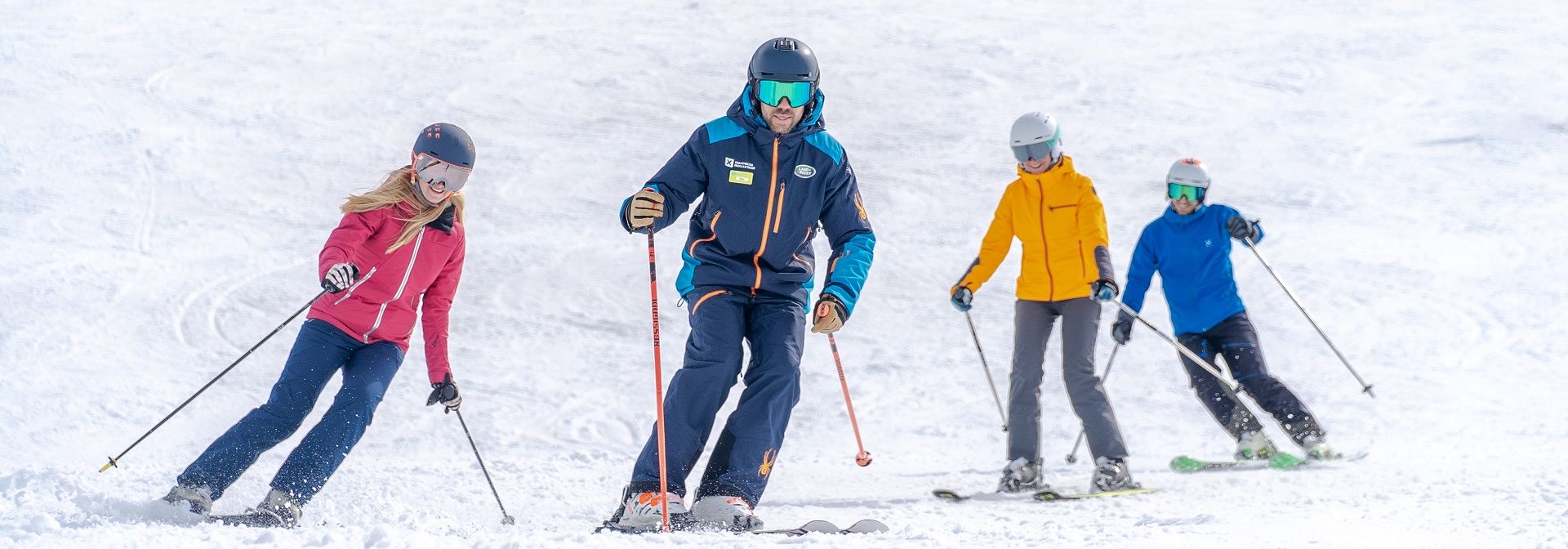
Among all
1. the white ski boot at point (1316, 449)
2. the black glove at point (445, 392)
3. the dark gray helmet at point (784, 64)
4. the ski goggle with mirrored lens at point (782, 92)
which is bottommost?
the white ski boot at point (1316, 449)

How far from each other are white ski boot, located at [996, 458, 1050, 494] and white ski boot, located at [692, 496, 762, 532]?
78.0 inches

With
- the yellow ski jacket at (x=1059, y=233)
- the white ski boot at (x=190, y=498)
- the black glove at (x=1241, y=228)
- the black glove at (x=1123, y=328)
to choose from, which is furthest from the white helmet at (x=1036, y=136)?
the white ski boot at (x=190, y=498)

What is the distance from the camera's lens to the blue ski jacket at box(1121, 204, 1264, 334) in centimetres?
661

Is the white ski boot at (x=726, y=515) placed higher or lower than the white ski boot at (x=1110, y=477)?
higher

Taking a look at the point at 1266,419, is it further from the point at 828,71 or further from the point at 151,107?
the point at 151,107

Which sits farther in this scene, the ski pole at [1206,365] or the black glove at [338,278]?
the ski pole at [1206,365]

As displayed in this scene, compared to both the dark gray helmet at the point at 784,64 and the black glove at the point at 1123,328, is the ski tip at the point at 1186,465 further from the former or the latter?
the dark gray helmet at the point at 784,64

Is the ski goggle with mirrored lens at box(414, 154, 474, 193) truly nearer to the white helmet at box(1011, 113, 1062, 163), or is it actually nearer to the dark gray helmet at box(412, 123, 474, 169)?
the dark gray helmet at box(412, 123, 474, 169)

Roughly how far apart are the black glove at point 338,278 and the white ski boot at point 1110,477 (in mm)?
3285

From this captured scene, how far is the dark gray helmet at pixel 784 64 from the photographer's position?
4.20 meters

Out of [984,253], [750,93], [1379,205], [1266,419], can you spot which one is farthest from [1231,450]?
[1379,205]

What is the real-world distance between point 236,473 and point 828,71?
49.5ft

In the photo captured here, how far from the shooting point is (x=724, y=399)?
429 centimetres

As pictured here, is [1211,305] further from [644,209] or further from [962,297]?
[644,209]
